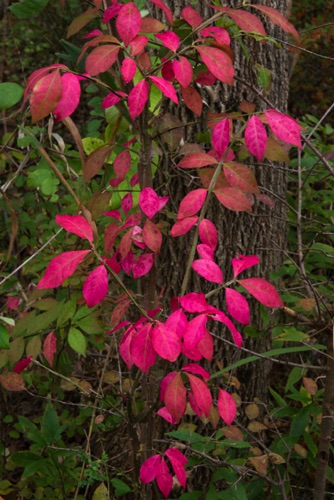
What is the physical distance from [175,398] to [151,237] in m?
0.35

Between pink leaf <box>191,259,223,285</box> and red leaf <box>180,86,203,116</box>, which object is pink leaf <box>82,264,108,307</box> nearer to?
pink leaf <box>191,259,223,285</box>

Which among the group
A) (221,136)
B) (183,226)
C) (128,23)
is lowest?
(183,226)

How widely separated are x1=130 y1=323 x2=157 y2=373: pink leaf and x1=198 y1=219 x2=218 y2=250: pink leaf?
24cm

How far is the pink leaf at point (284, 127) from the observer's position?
43.9 inches

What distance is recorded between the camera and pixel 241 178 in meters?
1.29

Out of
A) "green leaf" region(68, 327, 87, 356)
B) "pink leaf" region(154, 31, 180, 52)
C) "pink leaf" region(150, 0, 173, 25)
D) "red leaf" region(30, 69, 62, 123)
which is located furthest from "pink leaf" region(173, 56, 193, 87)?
"green leaf" region(68, 327, 87, 356)

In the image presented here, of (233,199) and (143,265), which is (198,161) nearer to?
(233,199)

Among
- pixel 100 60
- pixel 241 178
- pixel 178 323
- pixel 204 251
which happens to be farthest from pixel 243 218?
pixel 100 60

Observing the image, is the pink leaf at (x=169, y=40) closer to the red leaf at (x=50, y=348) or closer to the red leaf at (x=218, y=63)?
the red leaf at (x=218, y=63)

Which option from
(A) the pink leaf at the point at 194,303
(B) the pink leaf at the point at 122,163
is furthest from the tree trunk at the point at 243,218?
(A) the pink leaf at the point at 194,303

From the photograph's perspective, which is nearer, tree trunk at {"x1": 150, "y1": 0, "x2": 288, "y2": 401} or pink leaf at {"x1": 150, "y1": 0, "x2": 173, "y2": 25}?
pink leaf at {"x1": 150, "y1": 0, "x2": 173, "y2": 25}

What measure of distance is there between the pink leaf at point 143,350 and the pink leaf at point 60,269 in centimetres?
19

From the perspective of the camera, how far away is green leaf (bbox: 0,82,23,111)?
114 cm

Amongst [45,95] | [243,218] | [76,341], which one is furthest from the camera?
[243,218]
